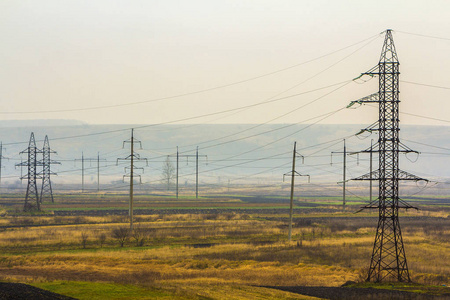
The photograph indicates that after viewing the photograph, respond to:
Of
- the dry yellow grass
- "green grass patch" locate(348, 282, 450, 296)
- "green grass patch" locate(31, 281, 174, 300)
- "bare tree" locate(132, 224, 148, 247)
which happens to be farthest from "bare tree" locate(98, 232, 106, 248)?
"green grass patch" locate(348, 282, 450, 296)

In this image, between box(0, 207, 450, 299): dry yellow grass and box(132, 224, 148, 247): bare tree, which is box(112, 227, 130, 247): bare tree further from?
box(132, 224, 148, 247): bare tree

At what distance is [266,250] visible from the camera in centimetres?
5391

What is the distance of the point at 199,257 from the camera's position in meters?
49.4

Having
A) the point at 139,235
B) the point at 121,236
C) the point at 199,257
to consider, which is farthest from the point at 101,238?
the point at 199,257

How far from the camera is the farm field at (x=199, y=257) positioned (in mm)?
34022

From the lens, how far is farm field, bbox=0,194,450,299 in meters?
34.0

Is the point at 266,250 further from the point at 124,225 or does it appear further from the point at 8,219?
the point at 8,219

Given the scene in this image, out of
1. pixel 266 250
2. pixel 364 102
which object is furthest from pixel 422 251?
pixel 364 102

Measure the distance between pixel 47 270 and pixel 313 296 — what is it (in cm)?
2016

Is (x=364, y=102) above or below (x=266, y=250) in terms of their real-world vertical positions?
above

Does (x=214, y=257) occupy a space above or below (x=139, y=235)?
below

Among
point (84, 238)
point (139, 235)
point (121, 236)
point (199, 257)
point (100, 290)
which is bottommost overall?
point (199, 257)

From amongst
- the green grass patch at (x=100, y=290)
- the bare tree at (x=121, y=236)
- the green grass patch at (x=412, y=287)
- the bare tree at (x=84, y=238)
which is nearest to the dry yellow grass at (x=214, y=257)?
the bare tree at (x=84, y=238)

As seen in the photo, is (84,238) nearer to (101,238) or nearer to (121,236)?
(101,238)
